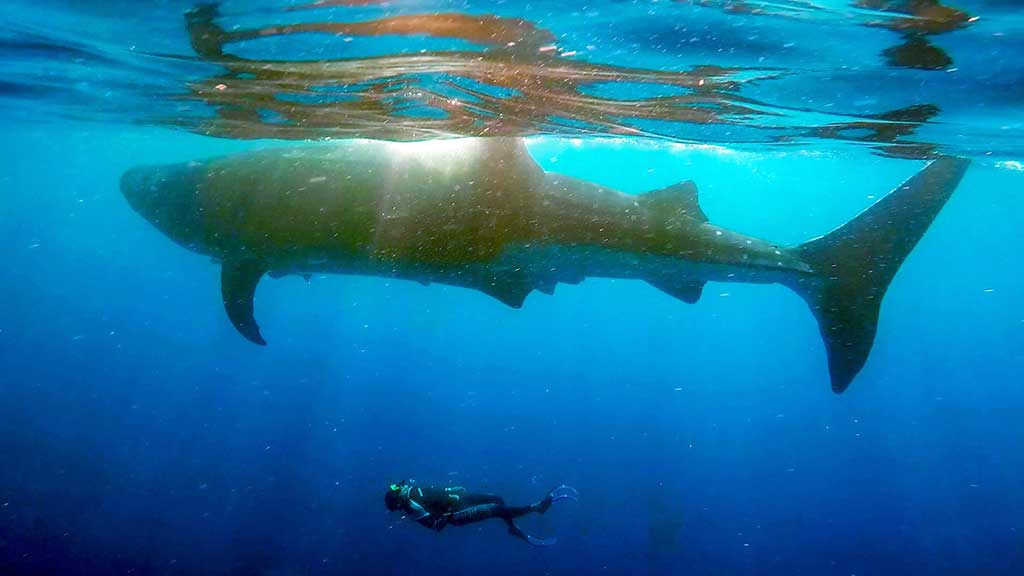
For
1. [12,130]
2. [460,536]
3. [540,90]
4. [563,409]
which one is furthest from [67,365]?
[540,90]

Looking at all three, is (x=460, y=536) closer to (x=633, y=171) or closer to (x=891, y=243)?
(x=633, y=171)

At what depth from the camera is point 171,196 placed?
34.2 ft

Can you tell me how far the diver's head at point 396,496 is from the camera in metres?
8.25

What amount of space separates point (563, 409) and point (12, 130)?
3712 centimetres

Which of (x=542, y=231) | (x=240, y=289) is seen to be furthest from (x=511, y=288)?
(x=240, y=289)

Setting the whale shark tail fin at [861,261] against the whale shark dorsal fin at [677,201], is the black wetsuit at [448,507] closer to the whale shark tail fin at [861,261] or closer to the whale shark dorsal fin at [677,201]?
the whale shark dorsal fin at [677,201]

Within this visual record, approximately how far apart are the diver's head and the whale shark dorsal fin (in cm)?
474

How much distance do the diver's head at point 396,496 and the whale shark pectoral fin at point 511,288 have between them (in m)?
2.68

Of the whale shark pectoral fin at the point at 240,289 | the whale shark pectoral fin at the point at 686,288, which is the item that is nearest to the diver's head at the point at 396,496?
the whale shark pectoral fin at the point at 240,289

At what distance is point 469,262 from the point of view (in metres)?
9.16

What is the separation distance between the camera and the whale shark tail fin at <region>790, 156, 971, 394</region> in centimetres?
907

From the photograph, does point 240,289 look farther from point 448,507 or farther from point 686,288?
point 686,288

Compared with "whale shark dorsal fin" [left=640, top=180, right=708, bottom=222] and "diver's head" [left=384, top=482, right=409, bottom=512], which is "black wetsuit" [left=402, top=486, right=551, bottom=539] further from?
"whale shark dorsal fin" [left=640, top=180, right=708, bottom=222]

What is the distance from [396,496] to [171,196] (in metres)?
5.83
